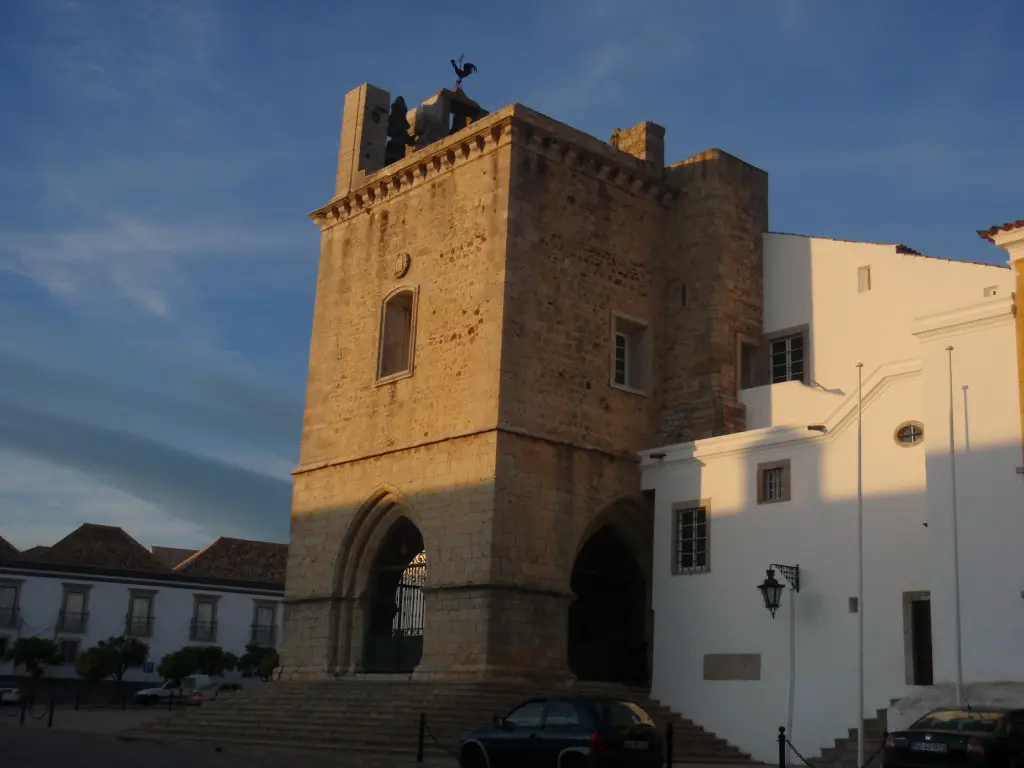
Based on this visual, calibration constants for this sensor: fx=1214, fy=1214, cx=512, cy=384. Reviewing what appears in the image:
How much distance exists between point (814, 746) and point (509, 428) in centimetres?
673

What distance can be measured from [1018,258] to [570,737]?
27.4 ft

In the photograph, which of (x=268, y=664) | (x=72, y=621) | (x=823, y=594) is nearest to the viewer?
(x=823, y=594)

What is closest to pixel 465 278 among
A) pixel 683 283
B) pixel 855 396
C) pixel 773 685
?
pixel 683 283

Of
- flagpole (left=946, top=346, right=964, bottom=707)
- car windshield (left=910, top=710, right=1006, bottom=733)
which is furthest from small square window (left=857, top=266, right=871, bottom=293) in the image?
car windshield (left=910, top=710, right=1006, bottom=733)

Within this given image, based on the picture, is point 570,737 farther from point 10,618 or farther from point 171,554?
point 171,554

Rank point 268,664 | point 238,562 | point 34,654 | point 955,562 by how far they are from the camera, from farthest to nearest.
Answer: point 238,562
point 34,654
point 268,664
point 955,562

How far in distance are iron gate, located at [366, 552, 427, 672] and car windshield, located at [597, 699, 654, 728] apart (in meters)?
8.43

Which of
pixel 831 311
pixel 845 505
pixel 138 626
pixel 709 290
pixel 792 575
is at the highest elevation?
pixel 709 290

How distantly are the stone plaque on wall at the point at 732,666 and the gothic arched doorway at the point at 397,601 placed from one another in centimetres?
520

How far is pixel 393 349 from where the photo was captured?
2306 centimetres

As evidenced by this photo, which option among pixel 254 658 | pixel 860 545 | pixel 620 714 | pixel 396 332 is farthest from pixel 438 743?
pixel 254 658

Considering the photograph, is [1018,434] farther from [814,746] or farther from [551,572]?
[551,572]

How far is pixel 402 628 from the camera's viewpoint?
21.9 m

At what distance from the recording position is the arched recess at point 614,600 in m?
21.0
